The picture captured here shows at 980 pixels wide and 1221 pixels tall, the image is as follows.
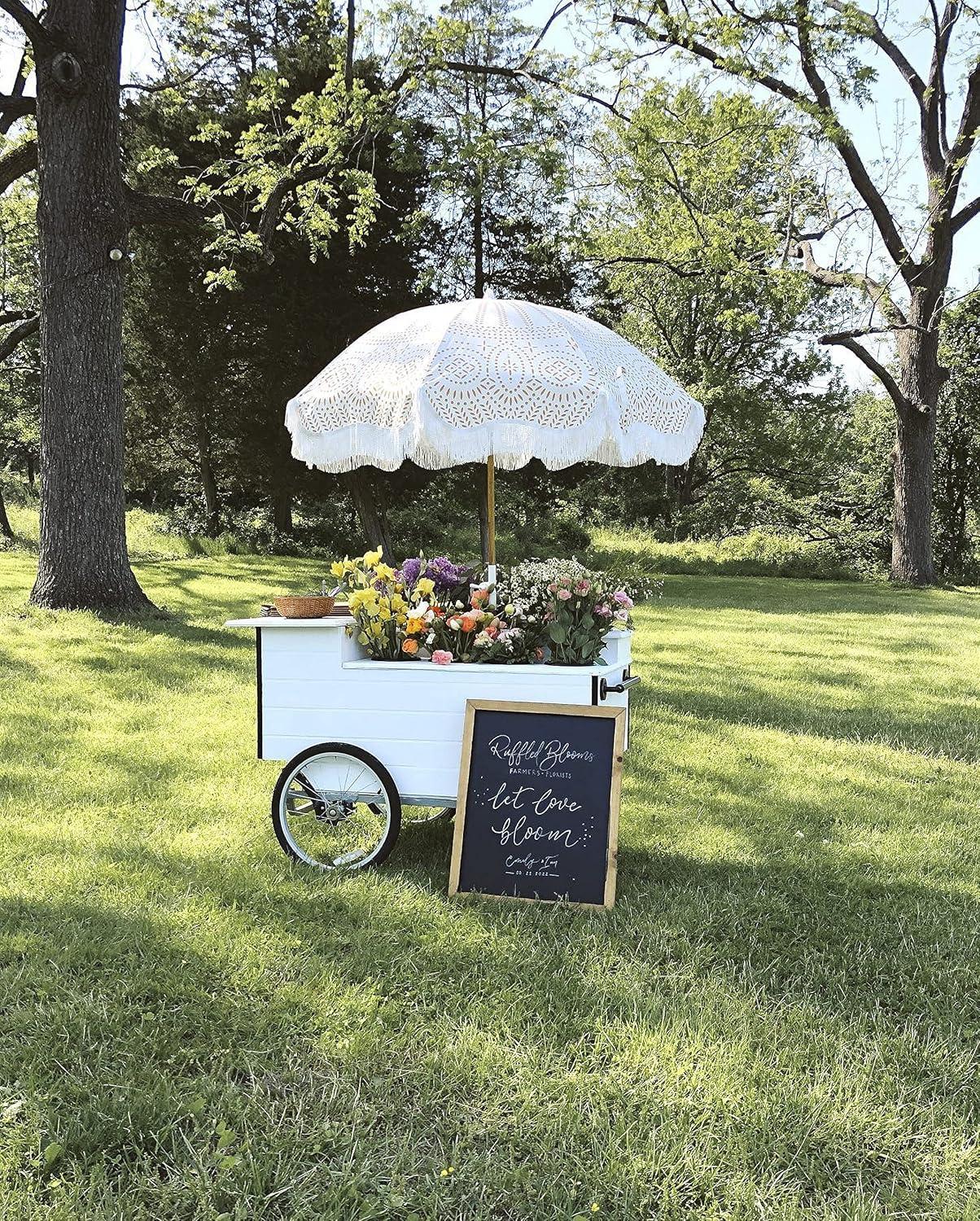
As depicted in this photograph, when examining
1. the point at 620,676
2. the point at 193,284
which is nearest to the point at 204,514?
the point at 193,284

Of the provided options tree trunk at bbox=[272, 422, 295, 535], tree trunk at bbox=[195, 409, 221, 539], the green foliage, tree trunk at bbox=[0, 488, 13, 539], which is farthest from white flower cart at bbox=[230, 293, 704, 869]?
tree trunk at bbox=[0, 488, 13, 539]

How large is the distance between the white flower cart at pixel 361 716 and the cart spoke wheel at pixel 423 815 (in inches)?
16.2

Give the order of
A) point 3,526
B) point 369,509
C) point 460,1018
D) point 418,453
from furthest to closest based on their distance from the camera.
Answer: point 3,526 → point 369,509 → point 418,453 → point 460,1018

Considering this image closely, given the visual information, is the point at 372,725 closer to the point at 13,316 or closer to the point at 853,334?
the point at 13,316

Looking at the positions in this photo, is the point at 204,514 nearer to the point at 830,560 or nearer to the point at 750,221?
the point at 750,221

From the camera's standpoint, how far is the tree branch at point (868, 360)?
50.7ft

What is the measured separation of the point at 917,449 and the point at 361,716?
15649 millimetres

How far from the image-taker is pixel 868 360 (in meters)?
15.9

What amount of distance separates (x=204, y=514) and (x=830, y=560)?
43.3 feet

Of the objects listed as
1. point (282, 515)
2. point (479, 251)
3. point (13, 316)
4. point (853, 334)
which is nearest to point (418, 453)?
point (13, 316)

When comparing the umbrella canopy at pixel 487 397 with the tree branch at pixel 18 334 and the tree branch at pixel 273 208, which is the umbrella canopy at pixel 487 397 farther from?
the tree branch at pixel 18 334

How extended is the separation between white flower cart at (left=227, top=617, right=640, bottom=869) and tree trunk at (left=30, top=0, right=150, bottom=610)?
5.66m

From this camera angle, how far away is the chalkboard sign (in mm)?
3291

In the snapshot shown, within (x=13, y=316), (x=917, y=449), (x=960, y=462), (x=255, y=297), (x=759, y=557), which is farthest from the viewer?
(x=759, y=557)
